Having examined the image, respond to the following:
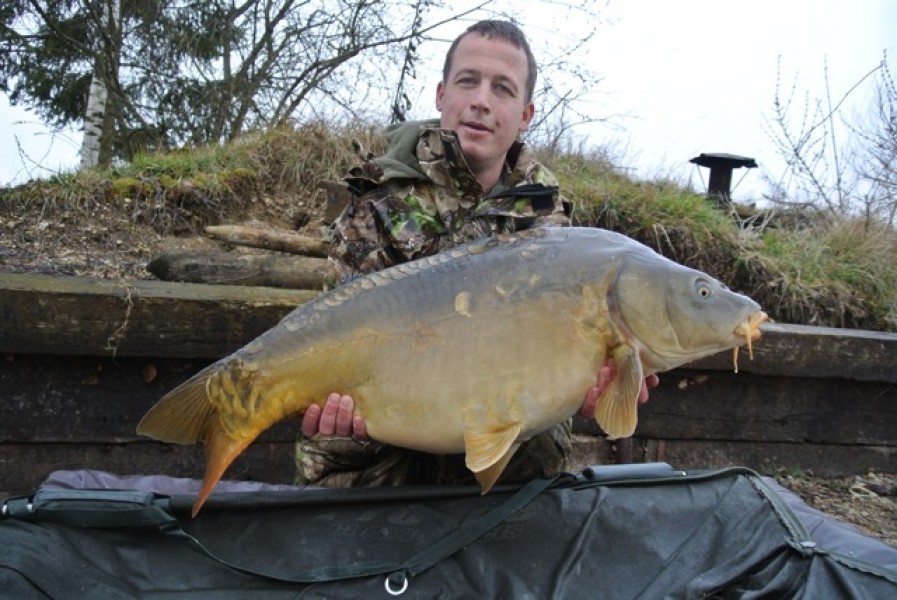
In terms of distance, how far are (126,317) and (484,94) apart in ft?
3.86

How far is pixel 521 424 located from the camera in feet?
4.18

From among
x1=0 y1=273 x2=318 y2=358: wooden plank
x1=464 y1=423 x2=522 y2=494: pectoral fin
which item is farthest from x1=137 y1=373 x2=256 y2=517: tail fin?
x1=0 y1=273 x2=318 y2=358: wooden plank

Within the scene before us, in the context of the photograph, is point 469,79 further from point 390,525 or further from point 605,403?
point 390,525

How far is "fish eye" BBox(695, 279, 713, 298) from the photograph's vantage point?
1.27 metres

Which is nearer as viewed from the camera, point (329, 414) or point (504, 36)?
point (329, 414)

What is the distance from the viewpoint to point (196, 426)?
132cm

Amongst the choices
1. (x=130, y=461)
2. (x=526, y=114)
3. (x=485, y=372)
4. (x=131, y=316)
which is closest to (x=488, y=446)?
(x=485, y=372)

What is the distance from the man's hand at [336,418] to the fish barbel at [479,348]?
0.02 meters

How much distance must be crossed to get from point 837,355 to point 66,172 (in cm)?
362

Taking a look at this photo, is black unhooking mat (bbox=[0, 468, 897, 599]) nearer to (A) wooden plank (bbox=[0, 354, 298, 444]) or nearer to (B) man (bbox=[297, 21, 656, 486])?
(B) man (bbox=[297, 21, 656, 486])

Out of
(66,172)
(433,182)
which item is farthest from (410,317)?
(66,172)

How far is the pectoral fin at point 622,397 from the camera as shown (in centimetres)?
124

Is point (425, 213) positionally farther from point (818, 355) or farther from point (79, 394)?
point (818, 355)

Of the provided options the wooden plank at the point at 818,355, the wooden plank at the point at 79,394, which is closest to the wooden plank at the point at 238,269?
the wooden plank at the point at 79,394
